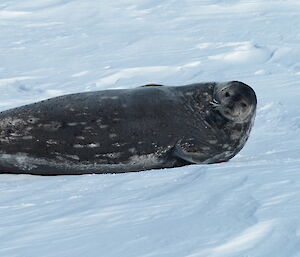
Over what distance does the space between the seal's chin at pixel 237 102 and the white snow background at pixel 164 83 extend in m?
0.25

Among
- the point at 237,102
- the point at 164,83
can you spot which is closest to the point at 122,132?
the point at 237,102

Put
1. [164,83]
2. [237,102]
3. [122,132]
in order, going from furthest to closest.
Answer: [164,83]
[237,102]
[122,132]

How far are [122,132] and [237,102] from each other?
0.71 meters

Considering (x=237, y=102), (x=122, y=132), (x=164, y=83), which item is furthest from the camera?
(x=164, y=83)

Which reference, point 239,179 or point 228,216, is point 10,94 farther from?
point 228,216

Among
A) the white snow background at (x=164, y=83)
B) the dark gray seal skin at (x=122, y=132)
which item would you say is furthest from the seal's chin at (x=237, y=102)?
the white snow background at (x=164, y=83)

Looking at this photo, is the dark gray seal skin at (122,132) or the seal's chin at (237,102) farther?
the seal's chin at (237,102)

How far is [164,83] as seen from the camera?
6957 millimetres

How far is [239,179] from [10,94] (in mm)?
4461

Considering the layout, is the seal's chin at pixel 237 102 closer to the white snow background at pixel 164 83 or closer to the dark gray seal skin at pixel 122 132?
the dark gray seal skin at pixel 122 132

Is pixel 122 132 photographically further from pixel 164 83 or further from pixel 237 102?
pixel 164 83

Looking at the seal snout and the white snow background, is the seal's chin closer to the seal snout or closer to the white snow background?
the seal snout

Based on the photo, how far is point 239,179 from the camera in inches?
106

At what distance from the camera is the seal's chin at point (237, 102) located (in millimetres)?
4043
